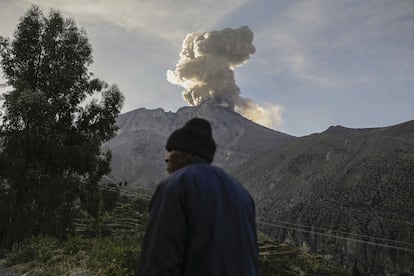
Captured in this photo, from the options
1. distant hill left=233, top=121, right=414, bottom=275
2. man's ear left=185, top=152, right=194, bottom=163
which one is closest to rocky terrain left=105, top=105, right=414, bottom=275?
distant hill left=233, top=121, right=414, bottom=275

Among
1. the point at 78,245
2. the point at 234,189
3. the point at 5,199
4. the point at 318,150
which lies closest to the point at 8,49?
the point at 5,199

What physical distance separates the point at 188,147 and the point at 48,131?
1552 cm

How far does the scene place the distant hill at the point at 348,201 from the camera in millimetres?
45250

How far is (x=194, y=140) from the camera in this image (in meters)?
2.52

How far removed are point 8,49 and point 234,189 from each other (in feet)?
61.0

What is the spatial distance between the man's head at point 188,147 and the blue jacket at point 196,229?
145 millimetres

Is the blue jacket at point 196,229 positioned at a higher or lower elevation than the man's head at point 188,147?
lower

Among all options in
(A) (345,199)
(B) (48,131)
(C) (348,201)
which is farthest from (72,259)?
(A) (345,199)

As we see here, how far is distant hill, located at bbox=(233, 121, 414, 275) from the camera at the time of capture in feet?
148

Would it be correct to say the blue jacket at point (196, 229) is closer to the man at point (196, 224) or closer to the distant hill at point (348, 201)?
the man at point (196, 224)

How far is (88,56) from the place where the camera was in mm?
19656

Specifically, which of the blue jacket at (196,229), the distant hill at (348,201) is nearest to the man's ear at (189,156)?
the blue jacket at (196,229)

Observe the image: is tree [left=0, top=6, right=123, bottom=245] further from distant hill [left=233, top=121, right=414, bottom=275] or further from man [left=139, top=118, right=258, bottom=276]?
distant hill [left=233, top=121, right=414, bottom=275]

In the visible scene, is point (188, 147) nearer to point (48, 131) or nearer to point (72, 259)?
point (72, 259)
